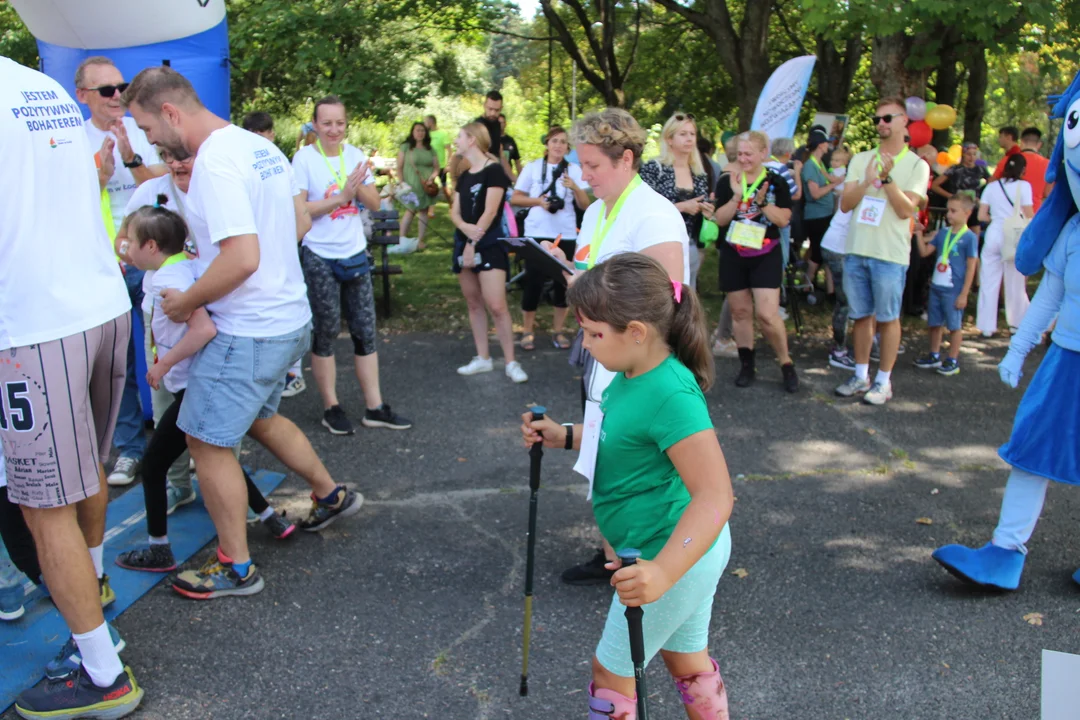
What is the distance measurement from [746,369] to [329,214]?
321 cm

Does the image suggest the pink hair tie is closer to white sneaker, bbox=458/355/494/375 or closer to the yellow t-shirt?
the yellow t-shirt

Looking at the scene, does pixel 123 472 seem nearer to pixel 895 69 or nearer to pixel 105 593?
pixel 105 593

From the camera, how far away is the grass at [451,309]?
8594 mm

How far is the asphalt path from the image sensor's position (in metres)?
3.23

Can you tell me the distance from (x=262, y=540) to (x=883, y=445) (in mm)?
3664

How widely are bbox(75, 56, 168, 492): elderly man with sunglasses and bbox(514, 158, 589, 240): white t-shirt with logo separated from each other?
3.36 metres

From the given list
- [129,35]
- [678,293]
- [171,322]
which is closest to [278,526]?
[171,322]

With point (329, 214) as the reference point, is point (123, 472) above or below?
below

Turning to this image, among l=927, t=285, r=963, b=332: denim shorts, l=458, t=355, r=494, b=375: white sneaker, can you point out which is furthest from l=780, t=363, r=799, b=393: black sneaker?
l=458, t=355, r=494, b=375: white sneaker

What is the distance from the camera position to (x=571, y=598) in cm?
388

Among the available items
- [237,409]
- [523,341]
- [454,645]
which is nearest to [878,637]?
[454,645]

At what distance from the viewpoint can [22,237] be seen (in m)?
2.74

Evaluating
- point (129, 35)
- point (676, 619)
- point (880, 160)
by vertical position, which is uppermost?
point (129, 35)

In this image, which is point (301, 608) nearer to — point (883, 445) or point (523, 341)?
point (883, 445)
